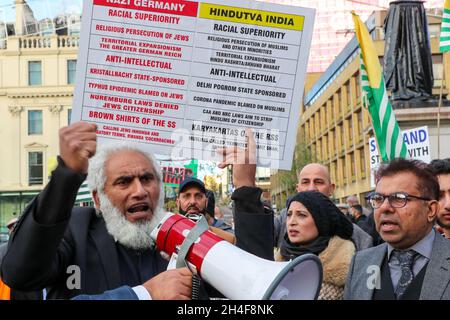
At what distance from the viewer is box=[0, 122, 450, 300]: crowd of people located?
1950 mm

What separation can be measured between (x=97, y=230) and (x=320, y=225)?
1740mm

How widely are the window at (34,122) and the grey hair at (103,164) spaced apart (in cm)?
3523

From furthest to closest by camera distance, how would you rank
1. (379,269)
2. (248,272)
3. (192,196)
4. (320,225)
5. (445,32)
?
(445,32), (192,196), (320,225), (379,269), (248,272)

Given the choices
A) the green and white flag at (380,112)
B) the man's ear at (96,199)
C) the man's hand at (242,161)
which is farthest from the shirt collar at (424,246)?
the green and white flag at (380,112)

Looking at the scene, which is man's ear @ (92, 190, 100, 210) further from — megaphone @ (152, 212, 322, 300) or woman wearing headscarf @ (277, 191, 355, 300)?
woman wearing headscarf @ (277, 191, 355, 300)

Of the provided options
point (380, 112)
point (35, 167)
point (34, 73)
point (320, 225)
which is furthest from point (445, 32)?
point (34, 73)

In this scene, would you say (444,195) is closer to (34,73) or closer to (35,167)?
(35,167)

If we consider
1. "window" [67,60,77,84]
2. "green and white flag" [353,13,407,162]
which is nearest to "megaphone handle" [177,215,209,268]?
"green and white flag" [353,13,407,162]

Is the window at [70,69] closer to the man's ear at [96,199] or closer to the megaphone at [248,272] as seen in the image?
the man's ear at [96,199]

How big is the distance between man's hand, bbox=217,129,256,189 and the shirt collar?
0.89 meters

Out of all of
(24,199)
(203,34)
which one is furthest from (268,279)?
(24,199)

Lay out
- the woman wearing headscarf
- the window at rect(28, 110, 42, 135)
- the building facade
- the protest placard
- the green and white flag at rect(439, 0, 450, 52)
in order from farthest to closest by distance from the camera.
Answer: the window at rect(28, 110, 42, 135)
the building facade
the green and white flag at rect(439, 0, 450, 52)
the woman wearing headscarf
the protest placard

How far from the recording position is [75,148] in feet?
6.36
